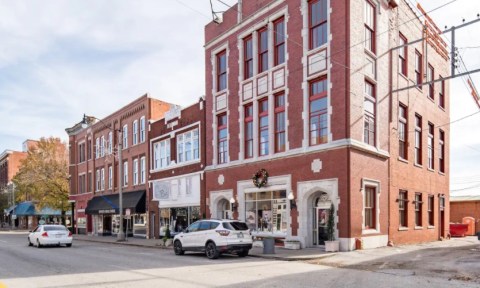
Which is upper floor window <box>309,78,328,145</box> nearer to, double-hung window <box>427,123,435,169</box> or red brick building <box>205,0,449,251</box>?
red brick building <box>205,0,449,251</box>

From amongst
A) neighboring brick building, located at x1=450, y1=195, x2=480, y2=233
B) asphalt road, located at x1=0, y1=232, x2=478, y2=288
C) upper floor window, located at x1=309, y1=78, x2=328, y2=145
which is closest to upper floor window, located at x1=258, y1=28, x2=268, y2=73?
upper floor window, located at x1=309, y1=78, x2=328, y2=145

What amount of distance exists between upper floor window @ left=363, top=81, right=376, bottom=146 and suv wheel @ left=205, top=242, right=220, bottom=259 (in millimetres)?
8702

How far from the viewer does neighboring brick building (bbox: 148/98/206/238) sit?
29.7 m

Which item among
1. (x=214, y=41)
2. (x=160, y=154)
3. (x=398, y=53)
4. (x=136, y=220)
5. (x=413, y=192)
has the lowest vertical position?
(x=136, y=220)

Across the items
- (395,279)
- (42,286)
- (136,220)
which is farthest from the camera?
(136,220)

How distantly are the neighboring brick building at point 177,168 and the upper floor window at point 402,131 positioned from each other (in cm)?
1216

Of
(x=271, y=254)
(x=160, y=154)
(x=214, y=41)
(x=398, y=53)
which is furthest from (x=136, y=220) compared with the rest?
(x=398, y=53)

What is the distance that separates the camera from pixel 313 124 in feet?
70.1

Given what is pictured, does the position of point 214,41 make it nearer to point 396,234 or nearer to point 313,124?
point 313,124

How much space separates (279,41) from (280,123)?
4.39 metres

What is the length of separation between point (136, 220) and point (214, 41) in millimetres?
17332

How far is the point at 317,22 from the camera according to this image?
2148 centimetres

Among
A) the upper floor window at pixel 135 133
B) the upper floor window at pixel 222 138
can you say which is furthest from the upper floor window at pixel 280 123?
the upper floor window at pixel 135 133

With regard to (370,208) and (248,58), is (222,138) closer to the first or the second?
(248,58)
